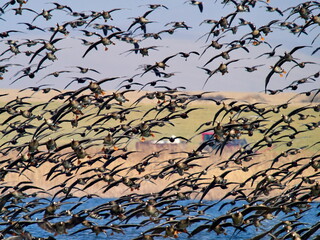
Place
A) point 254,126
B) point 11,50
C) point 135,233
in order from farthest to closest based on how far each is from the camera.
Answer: point 135,233 → point 11,50 → point 254,126

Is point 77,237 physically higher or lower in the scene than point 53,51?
lower

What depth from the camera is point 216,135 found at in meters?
34.2

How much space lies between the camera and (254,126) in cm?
3950

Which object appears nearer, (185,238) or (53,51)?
(53,51)

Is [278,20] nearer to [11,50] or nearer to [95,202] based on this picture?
[11,50]

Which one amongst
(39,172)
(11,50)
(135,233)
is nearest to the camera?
(11,50)

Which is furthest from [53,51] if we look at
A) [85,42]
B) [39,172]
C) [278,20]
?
[39,172]

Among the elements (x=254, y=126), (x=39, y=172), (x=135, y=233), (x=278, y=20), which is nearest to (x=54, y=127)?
(x=254, y=126)

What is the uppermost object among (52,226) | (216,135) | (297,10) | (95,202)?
(95,202)

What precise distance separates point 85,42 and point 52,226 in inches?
570

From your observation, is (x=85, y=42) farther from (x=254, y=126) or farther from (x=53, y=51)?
(x=254, y=126)

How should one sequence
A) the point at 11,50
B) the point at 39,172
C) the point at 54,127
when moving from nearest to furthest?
1. the point at 54,127
2. the point at 11,50
3. the point at 39,172

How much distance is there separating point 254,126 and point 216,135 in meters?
5.93

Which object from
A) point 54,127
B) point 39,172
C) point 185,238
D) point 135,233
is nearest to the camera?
point 54,127
